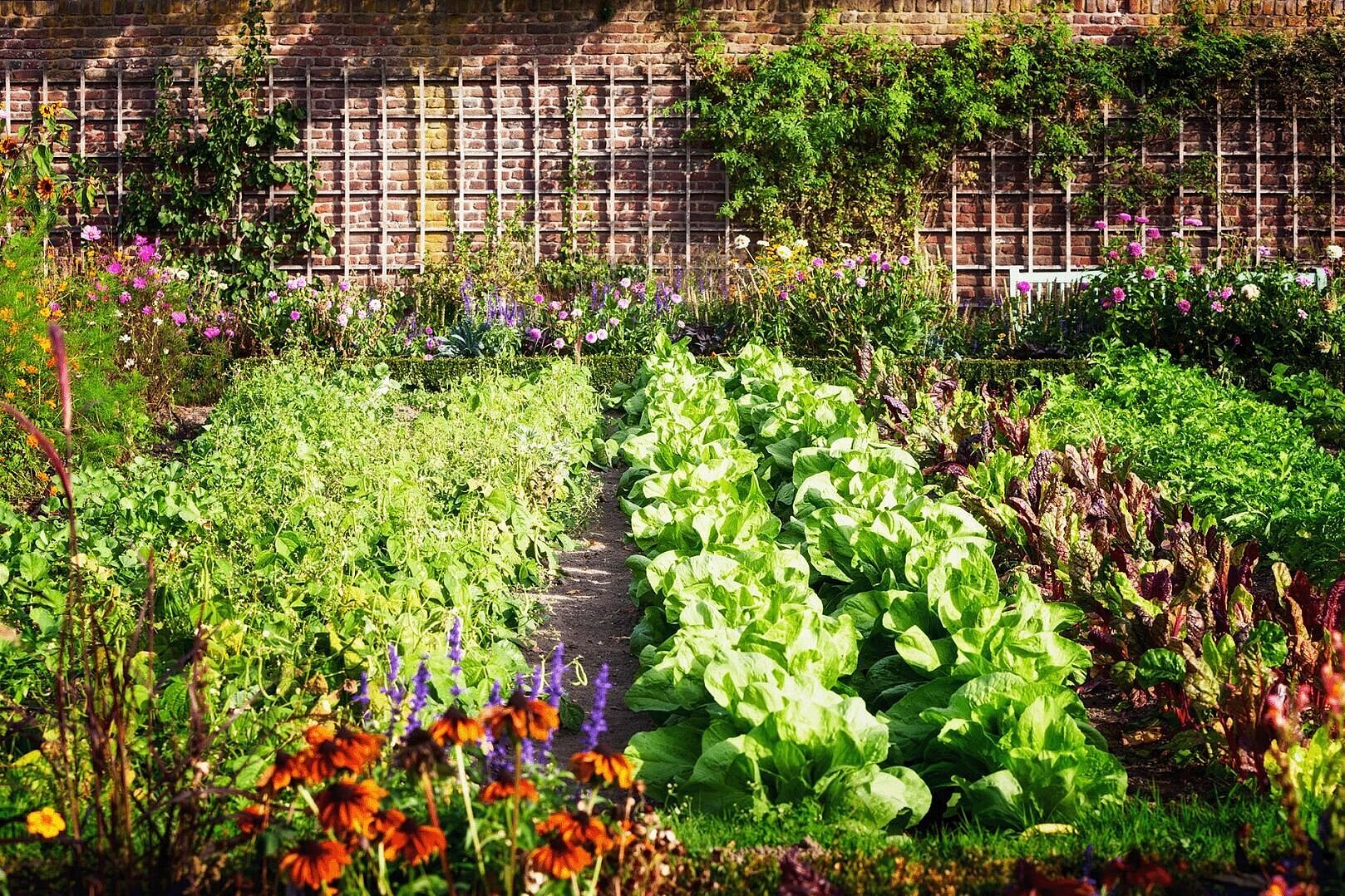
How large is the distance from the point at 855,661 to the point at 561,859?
146 centimetres

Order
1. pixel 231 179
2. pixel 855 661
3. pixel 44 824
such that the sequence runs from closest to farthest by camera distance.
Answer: pixel 44 824 → pixel 855 661 → pixel 231 179

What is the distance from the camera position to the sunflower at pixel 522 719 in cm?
153

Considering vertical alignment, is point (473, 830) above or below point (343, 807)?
below

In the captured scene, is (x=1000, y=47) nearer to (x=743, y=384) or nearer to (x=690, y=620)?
(x=743, y=384)

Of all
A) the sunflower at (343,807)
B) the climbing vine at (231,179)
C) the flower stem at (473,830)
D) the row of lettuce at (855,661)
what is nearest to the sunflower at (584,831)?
the flower stem at (473,830)

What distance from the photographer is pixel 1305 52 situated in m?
11.7

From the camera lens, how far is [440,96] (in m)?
11.5

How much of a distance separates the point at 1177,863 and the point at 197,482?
3.47m

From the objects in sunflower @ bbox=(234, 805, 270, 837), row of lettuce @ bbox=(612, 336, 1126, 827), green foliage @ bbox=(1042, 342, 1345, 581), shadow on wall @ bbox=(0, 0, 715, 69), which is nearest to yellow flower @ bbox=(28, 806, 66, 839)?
sunflower @ bbox=(234, 805, 270, 837)

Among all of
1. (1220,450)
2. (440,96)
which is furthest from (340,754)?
(440,96)

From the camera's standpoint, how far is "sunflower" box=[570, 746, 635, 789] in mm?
1556

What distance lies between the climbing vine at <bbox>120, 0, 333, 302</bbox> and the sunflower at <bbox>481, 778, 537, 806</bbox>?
10.4m

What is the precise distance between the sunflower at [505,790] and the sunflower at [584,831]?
0.16 feet

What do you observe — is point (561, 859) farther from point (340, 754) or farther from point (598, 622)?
point (598, 622)
